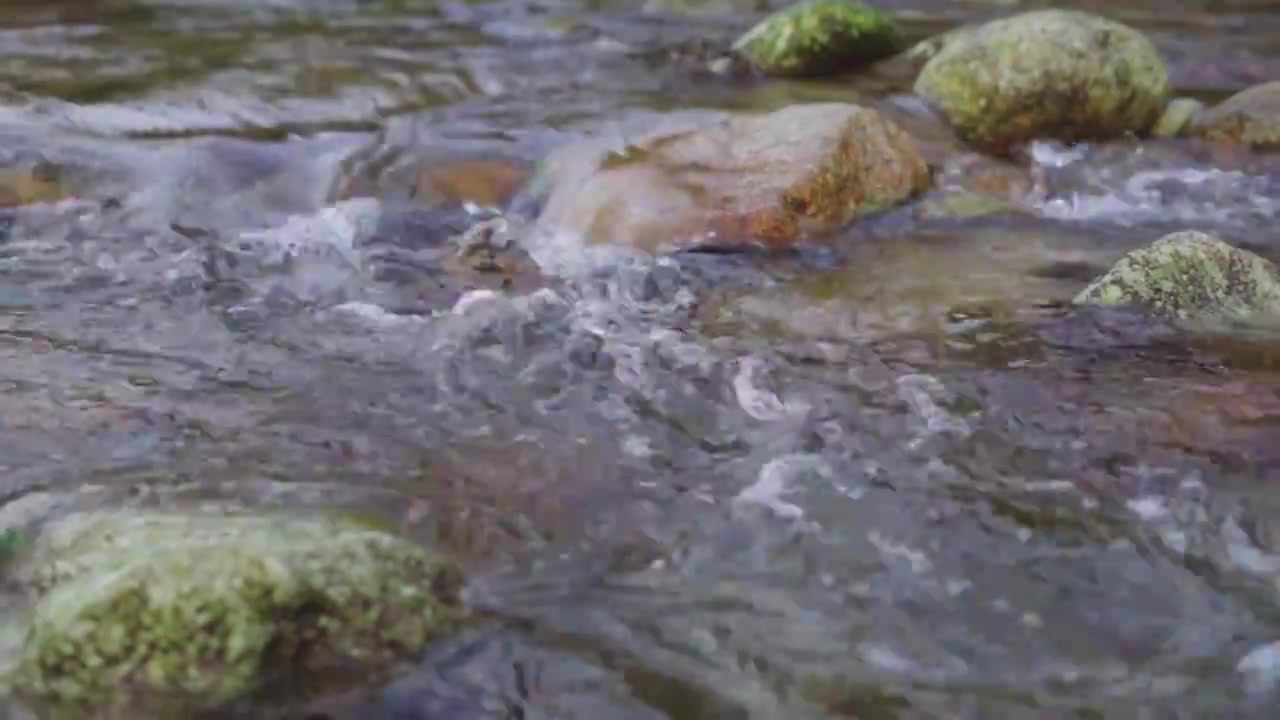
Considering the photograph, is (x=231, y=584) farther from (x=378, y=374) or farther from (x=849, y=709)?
(x=378, y=374)

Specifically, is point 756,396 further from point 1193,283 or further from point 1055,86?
point 1055,86

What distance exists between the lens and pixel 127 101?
28.6 feet

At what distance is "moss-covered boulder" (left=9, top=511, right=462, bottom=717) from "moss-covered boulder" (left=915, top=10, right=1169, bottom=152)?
5.75 m

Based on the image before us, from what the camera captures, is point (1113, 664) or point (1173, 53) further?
point (1173, 53)

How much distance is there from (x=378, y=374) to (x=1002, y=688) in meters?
2.65

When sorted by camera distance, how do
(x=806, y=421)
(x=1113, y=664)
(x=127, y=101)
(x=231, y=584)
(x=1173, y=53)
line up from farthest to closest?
(x=1173, y=53), (x=127, y=101), (x=806, y=421), (x=1113, y=664), (x=231, y=584)

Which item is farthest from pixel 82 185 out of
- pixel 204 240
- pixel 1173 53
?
pixel 1173 53

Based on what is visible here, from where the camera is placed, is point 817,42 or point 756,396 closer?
point 756,396

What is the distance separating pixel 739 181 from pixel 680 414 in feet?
7.24

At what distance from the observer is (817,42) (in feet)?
33.7

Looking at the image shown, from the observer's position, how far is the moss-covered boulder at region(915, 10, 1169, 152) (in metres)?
8.14

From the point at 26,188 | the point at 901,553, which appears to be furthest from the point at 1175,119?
the point at 26,188

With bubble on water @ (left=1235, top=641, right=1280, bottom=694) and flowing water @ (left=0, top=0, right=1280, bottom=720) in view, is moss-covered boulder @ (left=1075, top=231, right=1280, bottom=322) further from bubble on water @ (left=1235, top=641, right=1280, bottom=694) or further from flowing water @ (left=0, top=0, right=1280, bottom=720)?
bubble on water @ (left=1235, top=641, right=1280, bottom=694)

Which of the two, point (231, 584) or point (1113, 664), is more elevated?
point (231, 584)
